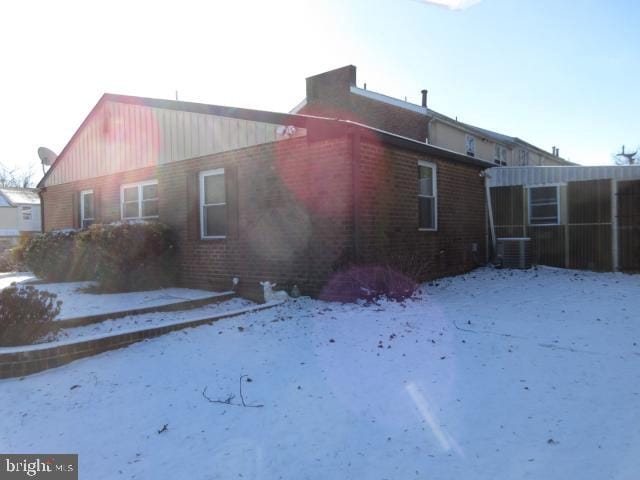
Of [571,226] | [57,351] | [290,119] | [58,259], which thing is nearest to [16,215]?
[58,259]

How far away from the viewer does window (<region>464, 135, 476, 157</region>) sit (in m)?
18.8

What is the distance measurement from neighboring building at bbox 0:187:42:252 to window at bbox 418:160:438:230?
32.0 metres

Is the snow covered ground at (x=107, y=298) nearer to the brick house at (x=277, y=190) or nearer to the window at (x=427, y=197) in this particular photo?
the brick house at (x=277, y=190)

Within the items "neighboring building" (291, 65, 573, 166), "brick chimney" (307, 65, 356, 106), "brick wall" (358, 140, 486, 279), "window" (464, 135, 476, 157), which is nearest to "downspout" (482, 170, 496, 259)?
"brick wall" (358, 140, 486, 279)

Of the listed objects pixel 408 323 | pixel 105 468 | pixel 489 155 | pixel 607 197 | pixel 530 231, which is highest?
pixel 489 155

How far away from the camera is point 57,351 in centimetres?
517

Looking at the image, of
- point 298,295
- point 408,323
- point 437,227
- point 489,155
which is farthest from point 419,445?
point 489,155

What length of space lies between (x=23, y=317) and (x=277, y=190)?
179 inches

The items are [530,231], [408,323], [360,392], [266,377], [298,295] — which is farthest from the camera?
[530,231]

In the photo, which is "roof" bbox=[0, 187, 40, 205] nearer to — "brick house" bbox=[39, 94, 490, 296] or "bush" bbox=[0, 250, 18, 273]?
"bush" bbox=[0, 250, 18, 273]

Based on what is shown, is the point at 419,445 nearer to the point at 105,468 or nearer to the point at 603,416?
the point at 603,416

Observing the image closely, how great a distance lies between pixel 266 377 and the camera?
179 inches

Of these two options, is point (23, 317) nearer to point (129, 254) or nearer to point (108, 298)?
point (108, 298)

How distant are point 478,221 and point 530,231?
1748 mm
